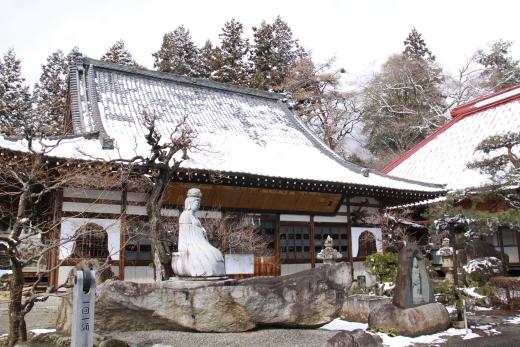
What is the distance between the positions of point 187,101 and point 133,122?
12.1ft

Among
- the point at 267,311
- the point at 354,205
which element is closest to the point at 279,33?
the point at 354,205

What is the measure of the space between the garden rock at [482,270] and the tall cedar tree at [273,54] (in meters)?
21.4


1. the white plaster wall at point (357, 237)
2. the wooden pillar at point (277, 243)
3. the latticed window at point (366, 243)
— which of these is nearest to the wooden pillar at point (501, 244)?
the white plaster wall at point (357, 237)

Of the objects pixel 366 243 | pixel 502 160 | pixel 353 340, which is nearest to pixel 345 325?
pixel 353 340

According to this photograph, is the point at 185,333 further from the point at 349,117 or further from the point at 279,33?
the point at 279,33

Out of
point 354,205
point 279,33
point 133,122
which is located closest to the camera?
point 133,122

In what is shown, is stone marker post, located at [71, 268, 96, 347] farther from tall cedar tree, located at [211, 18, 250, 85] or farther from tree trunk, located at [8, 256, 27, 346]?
tall cedar tree, located at [211, 18, 250, 85]

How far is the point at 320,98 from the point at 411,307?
2411cm

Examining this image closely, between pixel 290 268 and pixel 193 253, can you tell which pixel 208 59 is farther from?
pixel 193 253

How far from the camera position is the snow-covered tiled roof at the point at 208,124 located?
13.8 m

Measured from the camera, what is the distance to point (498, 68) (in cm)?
3278

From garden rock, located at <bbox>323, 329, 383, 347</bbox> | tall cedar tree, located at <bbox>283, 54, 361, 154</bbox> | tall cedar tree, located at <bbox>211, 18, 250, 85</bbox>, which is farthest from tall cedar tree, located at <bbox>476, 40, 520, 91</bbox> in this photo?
garden rock, located at <bbox>323, 329, 383, 347</bbox>

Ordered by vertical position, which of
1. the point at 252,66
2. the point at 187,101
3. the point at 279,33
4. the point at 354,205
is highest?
the point at 279,33

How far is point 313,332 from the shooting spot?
687 centimetres
